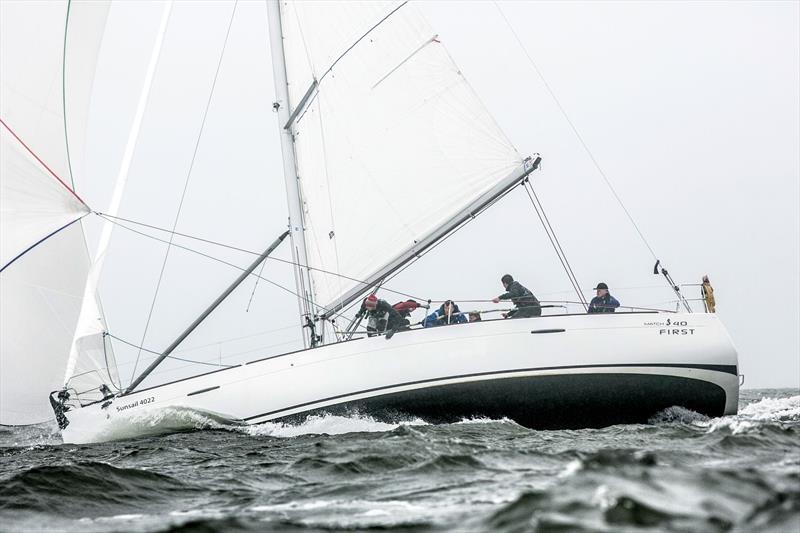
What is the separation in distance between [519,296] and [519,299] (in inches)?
7.0

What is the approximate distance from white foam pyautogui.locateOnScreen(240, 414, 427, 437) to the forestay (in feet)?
7.75

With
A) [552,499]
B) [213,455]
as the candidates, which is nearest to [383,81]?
[213,455]

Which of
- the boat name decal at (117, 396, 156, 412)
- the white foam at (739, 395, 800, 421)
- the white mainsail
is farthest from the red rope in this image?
the white foam at (739, 395, 800, 421)

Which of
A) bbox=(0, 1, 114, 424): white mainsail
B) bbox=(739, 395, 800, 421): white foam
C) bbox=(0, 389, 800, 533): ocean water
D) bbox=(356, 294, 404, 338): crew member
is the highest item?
bbox=(0, 1, 114, 424): white mainsail

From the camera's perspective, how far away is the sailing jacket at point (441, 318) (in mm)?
14593

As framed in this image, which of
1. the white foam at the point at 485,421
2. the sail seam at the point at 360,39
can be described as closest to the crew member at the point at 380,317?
the white foam at the point at 485,421

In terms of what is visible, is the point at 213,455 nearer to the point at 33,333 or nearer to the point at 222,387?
the point at 222,387

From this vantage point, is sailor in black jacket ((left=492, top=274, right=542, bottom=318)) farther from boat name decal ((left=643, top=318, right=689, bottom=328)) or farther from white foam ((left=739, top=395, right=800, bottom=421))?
white foam ((left=739, top=395, right=800, bottom=421))

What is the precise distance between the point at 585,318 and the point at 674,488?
852cm

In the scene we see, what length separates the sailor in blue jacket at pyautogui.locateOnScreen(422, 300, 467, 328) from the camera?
14.5 meters

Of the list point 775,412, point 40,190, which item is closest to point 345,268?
point 40,190

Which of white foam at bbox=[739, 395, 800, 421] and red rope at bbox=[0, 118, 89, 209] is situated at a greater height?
red rope at bbox=[0, 118, 89, 209]

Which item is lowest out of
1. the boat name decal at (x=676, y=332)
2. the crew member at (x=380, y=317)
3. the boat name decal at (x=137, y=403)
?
the boat name decal at (x=676, y=332)

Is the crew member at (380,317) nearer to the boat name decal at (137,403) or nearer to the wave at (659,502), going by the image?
the boat name decal at (137,403)
